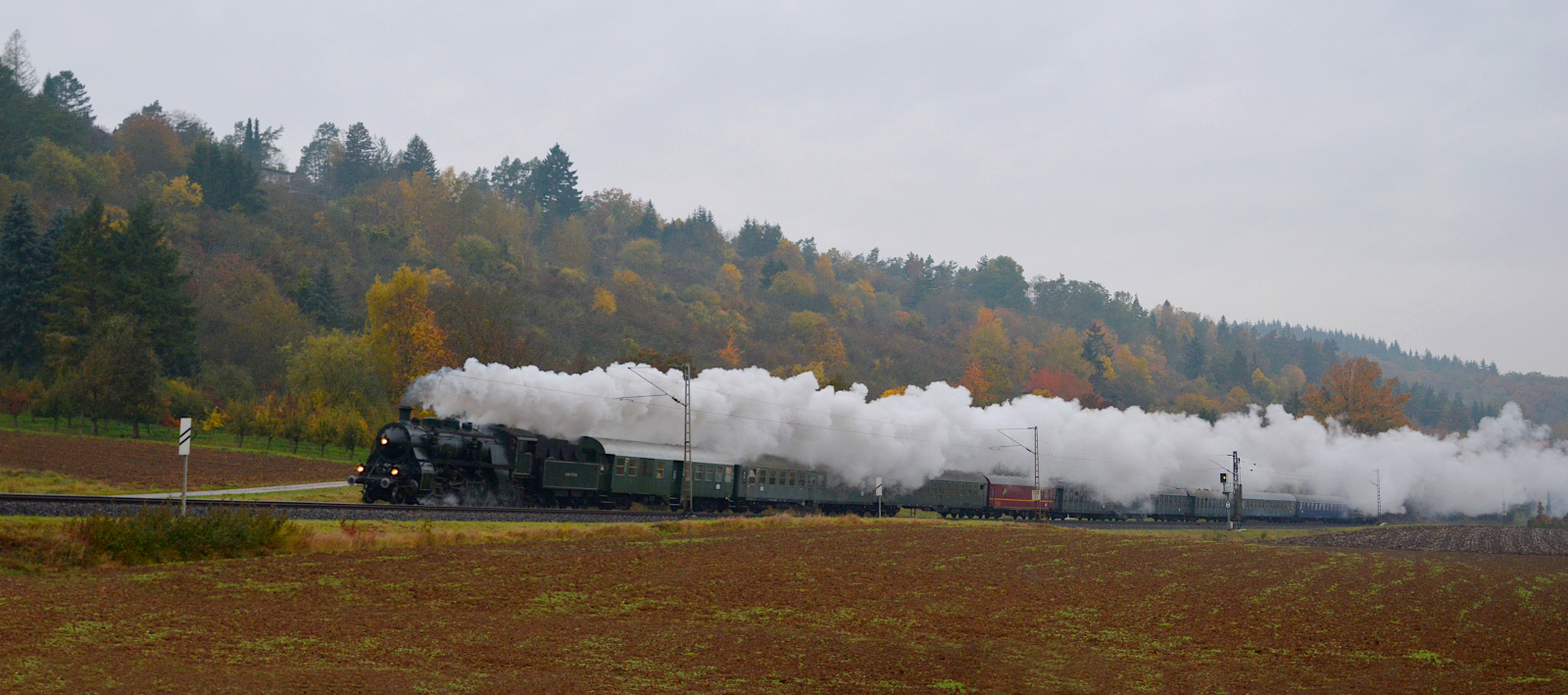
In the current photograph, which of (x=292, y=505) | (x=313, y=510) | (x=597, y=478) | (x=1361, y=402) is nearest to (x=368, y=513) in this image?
(x=313, y=510)

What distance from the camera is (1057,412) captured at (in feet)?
250

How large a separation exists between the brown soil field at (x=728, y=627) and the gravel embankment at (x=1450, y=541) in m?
28.3

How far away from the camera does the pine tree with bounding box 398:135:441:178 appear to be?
639 feet

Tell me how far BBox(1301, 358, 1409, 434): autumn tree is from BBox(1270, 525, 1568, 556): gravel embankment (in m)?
49.3

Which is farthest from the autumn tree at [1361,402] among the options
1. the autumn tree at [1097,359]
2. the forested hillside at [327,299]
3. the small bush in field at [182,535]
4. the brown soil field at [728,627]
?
the small bush in field at [182,535]

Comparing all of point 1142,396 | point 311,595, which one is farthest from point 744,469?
point 1142,396

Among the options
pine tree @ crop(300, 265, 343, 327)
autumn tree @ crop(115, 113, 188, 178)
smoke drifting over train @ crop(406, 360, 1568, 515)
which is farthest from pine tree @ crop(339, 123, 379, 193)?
smoke drifting over train @ crop(406, 360, 1568, 515)

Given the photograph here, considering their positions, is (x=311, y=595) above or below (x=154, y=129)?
below

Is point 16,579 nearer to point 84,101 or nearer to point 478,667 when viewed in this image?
point 478,667

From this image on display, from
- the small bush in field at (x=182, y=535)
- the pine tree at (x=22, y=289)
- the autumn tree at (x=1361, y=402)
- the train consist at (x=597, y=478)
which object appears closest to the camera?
the small bush in field at (x=182, y=535)

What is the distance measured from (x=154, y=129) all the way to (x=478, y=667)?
151 m

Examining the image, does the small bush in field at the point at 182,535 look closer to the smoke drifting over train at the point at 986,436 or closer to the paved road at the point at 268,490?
the smoke drifting over train at the point at 986,436

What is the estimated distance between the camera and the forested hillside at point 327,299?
72.8 meters

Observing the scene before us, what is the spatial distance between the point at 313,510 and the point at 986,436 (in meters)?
47.6
